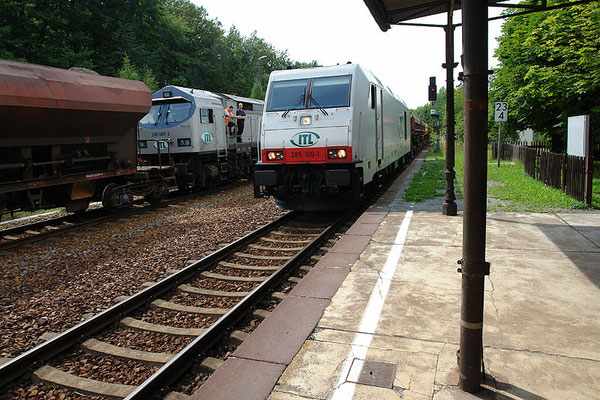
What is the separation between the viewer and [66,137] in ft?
32.2

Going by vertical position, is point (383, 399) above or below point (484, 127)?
below

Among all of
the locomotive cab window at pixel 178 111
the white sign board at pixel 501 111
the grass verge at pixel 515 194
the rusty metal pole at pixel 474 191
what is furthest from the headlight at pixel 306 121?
the white sign board at pixel 501 111

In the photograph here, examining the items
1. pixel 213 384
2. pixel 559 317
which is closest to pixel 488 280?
pixel 559 317

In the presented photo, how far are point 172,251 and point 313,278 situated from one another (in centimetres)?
314

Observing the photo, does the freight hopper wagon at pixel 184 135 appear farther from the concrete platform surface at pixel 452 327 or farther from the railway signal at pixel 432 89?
the concrete platform surface at pixel 452 327

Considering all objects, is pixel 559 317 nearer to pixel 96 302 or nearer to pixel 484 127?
pixel 484 127

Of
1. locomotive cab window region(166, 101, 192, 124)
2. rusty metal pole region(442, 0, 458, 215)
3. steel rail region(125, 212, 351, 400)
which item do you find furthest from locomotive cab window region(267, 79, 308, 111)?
locomotive cab window region(166, 101, 192, 124)

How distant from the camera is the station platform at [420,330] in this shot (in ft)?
9.91

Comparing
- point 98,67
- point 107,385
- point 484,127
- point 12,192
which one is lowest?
point 107,385

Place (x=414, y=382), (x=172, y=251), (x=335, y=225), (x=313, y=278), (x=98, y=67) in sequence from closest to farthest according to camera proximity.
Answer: (x=414, y=382) → (x=313, y=278) → (x=172, y=251) → (x=335, y=225) → (x=98, y=67)

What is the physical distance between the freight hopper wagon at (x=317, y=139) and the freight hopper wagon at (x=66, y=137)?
375cm

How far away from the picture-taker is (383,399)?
287 cm

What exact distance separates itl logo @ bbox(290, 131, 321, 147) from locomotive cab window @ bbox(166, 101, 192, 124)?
6369mm

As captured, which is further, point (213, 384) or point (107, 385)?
point (107, 385)
